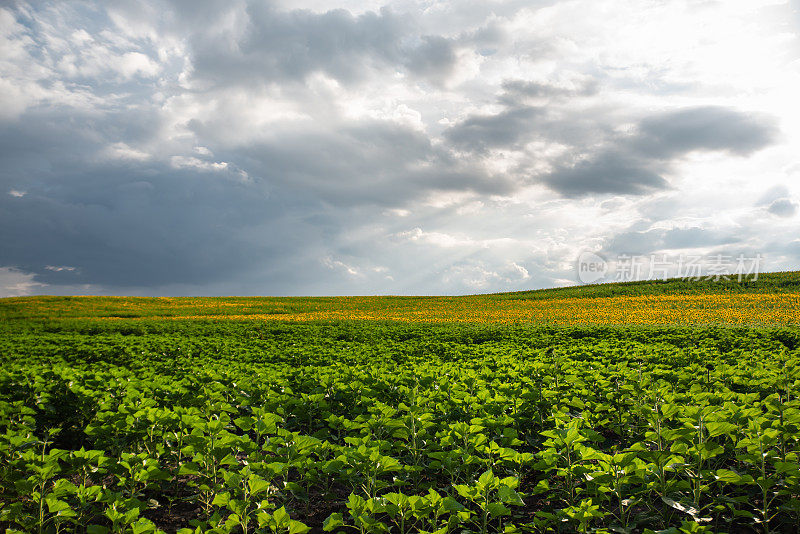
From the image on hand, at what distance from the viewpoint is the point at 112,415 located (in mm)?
5680

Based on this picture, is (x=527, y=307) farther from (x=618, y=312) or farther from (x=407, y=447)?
(x=407, y=447)

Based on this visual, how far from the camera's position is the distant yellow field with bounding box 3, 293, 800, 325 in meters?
28.2

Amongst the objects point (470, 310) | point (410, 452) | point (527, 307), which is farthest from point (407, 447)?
point (527, 307)

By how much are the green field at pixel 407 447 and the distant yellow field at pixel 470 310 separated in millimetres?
17920

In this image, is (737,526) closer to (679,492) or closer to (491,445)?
(679,492)

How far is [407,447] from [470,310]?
34.3 m

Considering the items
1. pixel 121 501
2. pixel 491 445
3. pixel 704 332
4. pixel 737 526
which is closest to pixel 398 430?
pixel 491 445

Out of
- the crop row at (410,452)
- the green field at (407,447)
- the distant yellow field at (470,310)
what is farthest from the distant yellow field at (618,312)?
the crop row at (410,452)

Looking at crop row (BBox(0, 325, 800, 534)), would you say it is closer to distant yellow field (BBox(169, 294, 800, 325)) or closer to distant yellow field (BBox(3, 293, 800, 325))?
distant yellow field (BBox(169, 294, 800, 325))

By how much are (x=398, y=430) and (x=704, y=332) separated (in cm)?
1647

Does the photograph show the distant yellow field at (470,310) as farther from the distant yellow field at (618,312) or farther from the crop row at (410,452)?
the crop row at (410,452)

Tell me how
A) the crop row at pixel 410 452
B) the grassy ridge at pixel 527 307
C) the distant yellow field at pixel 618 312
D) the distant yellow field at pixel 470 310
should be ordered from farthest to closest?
1. the grassy ridge at pixel 527 307
2. the distant yellow field at pixel 470 310
3. the distant yellow field at pixel 618 312
4. the crop row at pixel 410 452

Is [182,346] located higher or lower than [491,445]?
lower

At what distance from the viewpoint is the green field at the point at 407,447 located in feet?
12.7
